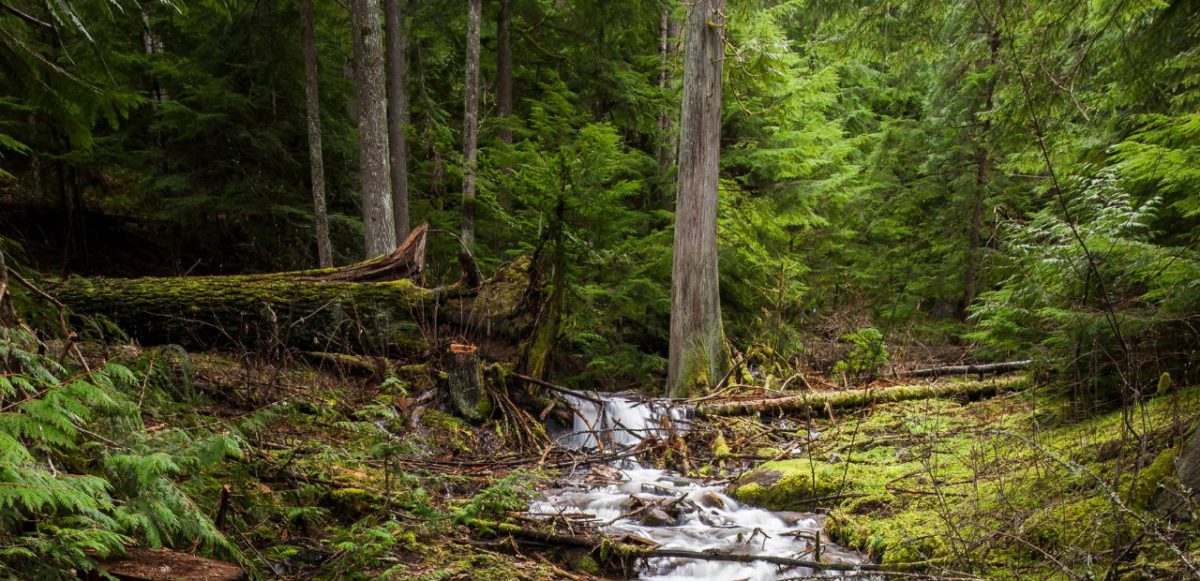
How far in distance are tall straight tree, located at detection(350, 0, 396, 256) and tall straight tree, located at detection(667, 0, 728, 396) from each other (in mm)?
5093

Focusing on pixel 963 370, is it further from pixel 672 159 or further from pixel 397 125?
pixel 397 125

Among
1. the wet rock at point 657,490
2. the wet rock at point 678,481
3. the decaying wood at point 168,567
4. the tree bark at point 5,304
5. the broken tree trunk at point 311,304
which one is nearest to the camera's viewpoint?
the decaying wood at point 168,567

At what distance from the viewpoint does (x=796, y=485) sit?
5.52 meters

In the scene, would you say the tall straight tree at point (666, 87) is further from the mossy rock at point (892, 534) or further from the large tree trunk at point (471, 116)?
the mossy rock at point (892, 534)

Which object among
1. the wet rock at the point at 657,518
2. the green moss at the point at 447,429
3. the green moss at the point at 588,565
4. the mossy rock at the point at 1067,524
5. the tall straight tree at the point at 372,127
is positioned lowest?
the wet rock at the point at 657,518

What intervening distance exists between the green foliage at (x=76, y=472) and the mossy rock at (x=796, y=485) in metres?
4.14

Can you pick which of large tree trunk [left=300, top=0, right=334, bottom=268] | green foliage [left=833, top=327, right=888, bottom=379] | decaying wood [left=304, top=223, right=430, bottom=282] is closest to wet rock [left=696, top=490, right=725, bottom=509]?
green foliage [left=833, top=327, right=888, bottom=379]

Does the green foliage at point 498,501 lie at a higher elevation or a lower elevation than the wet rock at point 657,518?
higher

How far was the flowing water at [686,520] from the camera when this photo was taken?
427 cm

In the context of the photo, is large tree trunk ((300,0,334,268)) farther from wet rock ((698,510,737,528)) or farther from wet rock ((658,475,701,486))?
wet rock ((698,510,737,528))

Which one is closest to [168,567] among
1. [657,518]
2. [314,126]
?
[657,518]

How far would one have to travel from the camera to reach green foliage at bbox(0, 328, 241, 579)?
1.93 m

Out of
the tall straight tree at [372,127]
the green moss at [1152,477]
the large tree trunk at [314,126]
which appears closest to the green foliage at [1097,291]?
the green moss at [1152,477]

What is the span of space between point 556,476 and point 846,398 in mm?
4383
